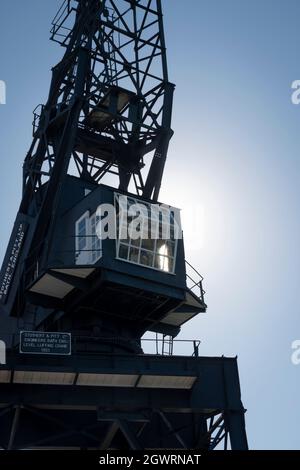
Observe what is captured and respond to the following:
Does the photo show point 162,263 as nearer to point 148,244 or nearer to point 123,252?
point 148,244

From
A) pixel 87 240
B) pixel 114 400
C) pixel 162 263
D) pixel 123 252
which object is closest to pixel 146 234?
pixel 162 263

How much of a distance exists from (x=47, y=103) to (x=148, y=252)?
1405 cm

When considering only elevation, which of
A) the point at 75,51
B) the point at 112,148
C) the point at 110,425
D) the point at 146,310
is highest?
the point at 75,51

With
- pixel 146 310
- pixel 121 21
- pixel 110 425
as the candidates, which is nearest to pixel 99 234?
pixel 146 310

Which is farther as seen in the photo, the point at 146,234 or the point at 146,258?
the point at 146,234

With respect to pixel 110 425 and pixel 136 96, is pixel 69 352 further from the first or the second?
pixel 136 96

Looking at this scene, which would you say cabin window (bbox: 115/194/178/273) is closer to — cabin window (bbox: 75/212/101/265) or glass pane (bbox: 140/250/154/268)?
glass pane (bbox: 140/250/154/268)

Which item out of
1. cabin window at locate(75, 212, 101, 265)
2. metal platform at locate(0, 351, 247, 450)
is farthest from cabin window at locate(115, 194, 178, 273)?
metal platform at locate(0, 351, 247, 450)

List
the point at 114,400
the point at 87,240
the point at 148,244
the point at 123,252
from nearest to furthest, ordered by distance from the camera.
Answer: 1. the point at 114,400
2. the point at 123,252
3. the point at 87,240
4. the point at 148,244

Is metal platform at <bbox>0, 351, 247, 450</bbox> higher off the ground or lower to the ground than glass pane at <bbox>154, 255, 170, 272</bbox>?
lower

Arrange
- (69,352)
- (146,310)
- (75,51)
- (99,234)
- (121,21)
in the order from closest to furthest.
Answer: (69,352) → (99,234) → (146,310) → (75,51) → (121,21)

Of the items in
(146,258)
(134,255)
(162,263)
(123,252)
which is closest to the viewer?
(123,252)

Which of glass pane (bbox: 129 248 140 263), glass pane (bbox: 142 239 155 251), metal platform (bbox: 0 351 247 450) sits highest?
glass pane (bbox: 142 239 155 251)

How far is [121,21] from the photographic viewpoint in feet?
163
